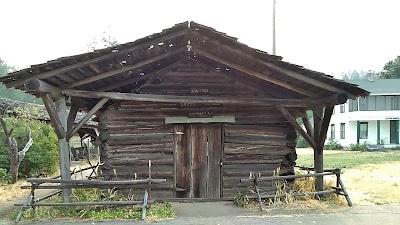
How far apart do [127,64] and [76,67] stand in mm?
1254

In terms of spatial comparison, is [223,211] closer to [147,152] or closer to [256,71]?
[147,152]

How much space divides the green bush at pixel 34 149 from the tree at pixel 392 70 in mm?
47355

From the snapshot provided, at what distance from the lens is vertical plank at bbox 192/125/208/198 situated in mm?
9453

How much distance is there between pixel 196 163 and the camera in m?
9.47

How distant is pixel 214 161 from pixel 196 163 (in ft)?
1.66

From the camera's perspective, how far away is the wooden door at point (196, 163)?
9445mm

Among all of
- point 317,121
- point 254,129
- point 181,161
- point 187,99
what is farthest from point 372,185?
point 187,99

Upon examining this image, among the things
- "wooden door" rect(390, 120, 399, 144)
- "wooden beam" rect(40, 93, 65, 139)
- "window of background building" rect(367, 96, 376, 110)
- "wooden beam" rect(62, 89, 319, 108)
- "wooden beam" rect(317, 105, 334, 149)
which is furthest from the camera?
"wooden door" rect(390, 120, 399, 144)

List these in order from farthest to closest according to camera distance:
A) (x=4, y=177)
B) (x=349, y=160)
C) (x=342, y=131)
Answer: (x=342, y=131) → (x=349, y=160) → (x=4, y=177)

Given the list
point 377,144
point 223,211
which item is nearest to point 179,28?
point 223,211

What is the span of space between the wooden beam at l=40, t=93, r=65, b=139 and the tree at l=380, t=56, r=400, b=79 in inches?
2007

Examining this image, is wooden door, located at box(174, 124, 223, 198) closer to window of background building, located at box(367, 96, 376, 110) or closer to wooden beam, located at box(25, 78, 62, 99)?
wooden beam, located at box(25, 78, 62, 99)

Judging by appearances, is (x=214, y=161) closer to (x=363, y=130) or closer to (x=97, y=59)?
(x=97, y=59)

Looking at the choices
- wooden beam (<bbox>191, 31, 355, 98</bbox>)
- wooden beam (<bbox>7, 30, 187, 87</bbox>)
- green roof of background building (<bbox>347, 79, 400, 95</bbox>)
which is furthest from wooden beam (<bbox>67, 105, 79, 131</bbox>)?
green roof of background building (<bbox>347, 79, 400, 95</bbox>)
